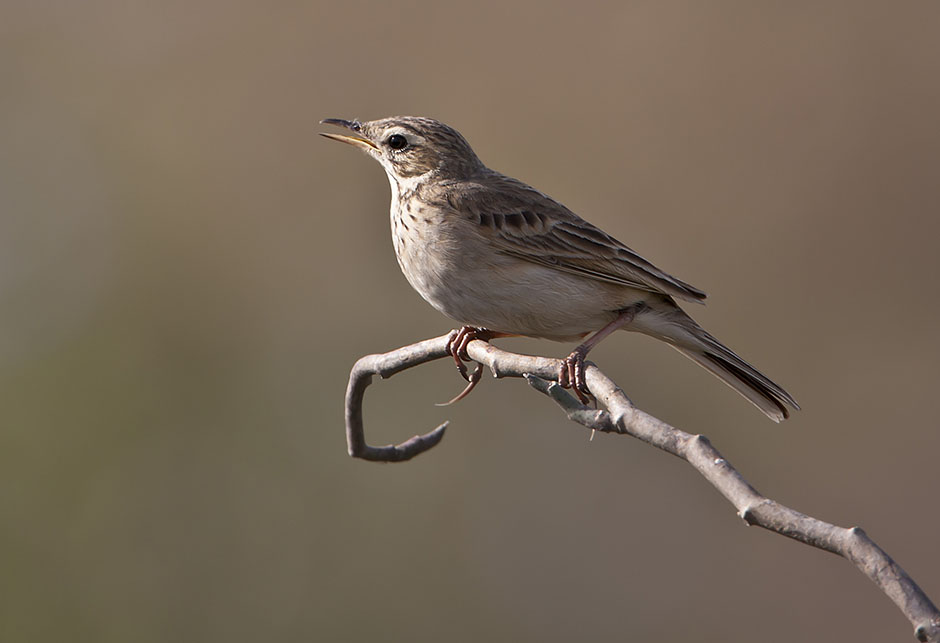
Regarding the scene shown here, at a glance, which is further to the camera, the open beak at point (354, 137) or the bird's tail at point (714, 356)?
the open beak at point (354, 137)

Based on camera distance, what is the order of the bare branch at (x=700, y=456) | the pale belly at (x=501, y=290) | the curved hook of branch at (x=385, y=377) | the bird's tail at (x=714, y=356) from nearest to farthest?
the bare branch at (x=700, y=456) → the curved hook of branch at (x=385, y=377) → the pale belly at (x=501, y=290) → the bird's tail at (x=714, y=356)

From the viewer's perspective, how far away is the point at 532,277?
442 cm

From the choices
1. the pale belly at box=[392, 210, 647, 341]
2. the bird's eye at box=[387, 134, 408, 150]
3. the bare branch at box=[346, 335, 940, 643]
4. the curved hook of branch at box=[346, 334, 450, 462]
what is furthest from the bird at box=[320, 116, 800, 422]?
the bare branch at box=[346, 335, 940, 643]

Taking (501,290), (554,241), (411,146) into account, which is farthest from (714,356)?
(411,146)

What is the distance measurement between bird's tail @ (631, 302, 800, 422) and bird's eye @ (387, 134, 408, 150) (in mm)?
1374

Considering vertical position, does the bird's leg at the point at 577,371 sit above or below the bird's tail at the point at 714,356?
below

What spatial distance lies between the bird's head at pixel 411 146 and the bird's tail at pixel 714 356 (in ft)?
3.88

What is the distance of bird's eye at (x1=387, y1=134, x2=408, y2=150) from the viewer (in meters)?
5.06

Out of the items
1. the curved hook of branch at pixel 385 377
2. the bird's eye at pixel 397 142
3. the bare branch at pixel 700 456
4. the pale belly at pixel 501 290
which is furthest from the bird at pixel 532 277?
the bare branch at pixel 700 456

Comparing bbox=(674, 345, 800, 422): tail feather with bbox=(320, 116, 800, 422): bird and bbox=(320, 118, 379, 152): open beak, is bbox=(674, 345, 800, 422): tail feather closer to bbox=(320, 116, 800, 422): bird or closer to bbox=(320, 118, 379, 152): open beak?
bbox=(320, 116, 800, 422): bird

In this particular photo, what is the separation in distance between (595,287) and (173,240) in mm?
5797

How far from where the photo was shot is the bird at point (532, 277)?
4.28 metres

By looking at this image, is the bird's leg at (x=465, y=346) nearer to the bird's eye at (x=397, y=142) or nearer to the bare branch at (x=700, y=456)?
the bare branch at (x=700, y=456)

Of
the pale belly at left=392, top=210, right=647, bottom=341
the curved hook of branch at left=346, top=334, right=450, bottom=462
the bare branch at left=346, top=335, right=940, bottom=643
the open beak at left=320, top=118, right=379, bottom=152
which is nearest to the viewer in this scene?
the bare branch at left=346, top=335, right=940, bottom=643
